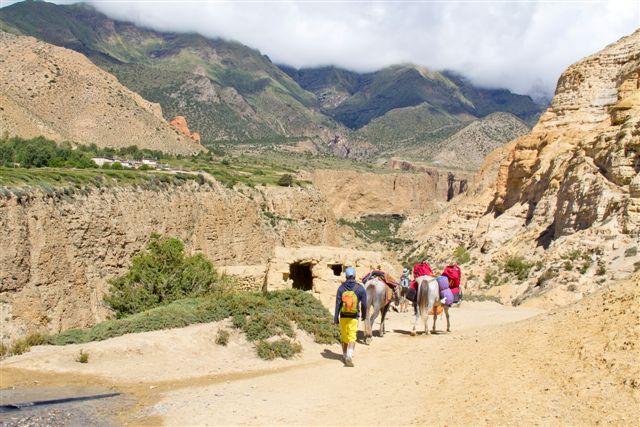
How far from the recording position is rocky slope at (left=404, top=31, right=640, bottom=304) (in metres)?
24.3

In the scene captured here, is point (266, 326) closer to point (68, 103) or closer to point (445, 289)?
point (445, 289)

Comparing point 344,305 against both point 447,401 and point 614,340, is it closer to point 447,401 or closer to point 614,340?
point 447,401

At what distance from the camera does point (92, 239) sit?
30.5m

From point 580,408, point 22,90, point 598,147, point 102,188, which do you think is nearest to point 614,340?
point 580,408

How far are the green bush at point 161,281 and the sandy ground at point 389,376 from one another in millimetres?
5418

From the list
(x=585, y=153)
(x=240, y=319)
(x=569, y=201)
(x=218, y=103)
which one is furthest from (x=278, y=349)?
(x=218, y=103)

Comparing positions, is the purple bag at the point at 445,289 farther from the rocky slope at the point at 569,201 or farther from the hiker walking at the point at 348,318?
the rocky slope at the point at 569,201

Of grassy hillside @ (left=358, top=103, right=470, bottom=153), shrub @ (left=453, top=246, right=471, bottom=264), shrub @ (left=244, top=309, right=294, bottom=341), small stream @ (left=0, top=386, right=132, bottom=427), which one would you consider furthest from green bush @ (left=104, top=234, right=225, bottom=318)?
grassy hillside @ (left=358, top=103, right=470, bottom=153)

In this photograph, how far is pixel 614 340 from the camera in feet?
27.1

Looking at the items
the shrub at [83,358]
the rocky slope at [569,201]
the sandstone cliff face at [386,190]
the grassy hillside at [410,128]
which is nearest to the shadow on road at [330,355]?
the shrub at [83,358]

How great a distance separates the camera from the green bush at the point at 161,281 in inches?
688

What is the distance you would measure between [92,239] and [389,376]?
2415cm

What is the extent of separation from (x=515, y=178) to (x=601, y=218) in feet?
49.7

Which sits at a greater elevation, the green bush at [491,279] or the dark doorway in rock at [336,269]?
the dark doorway in rock at [336,269]
